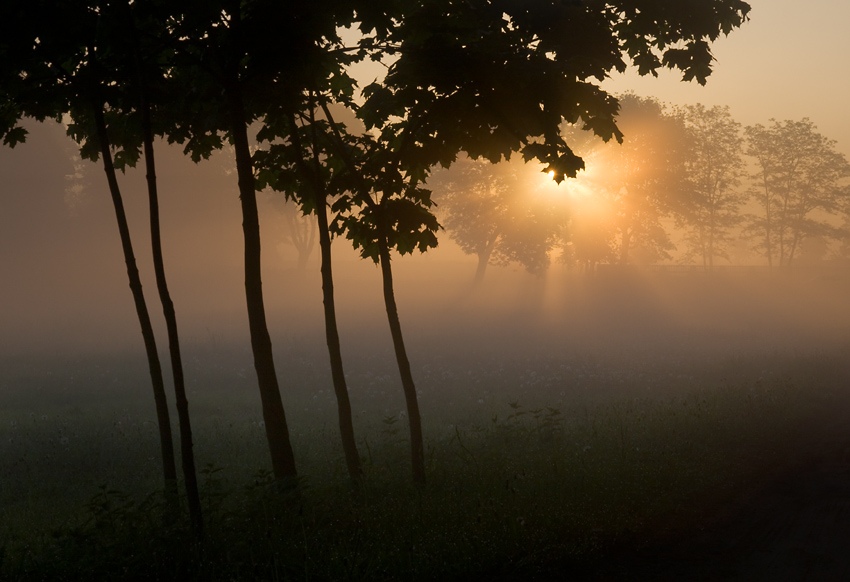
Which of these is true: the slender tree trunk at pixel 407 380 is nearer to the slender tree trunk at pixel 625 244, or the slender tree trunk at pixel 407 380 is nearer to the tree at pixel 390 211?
the tree at pixel 390 211

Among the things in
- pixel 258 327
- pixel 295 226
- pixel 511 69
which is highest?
pixel 295 226

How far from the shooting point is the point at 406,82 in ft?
30.4

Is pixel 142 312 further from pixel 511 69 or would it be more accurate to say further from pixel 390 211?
pixel 511 69

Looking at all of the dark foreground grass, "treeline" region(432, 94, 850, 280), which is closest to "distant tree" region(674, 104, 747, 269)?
"treeline" region(432, 94, 850, 280)

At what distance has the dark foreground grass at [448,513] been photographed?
270 inches

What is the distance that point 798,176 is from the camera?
6956cm

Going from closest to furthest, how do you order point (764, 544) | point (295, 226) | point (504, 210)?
point (764, 544)
point (504, 210)
point (295, 226)

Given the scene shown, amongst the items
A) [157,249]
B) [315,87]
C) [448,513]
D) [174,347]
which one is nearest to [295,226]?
[315,87]

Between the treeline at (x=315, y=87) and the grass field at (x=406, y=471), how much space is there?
2.55 ft

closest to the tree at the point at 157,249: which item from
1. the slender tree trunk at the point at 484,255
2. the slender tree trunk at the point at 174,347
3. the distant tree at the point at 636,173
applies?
the slender tree trunk at the point at 174,347

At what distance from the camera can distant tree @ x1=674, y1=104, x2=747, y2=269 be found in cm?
5412

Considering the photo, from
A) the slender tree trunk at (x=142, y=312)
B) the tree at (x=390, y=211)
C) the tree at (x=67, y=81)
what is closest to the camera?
the tree at (x=67, y=81)

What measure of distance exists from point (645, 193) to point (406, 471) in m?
46.2

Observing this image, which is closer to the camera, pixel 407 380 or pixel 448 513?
pixel 448 513
